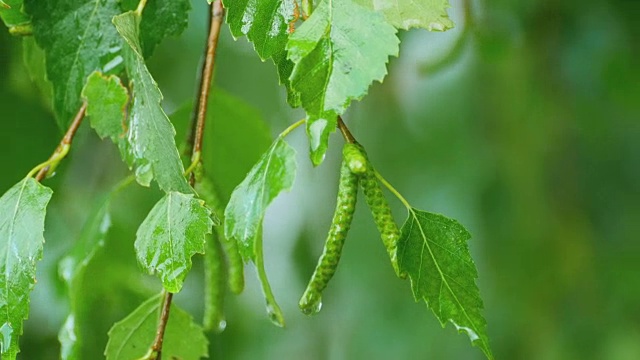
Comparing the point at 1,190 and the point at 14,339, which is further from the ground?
the point at 14,339

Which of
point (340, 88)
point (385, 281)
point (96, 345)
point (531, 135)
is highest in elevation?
point (340, 88)

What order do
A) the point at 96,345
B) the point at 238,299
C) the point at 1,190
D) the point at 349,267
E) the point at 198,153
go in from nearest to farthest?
the point at 198,153 < the point at 1,190 < the point at 96,345 < the point at 238,299 < the point at 349,267

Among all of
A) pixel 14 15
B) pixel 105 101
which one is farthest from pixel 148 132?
pixel 14 15

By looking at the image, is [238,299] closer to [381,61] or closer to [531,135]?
[531,135]

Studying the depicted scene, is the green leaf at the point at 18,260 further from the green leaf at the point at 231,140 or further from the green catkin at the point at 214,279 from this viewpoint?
the green leaf at the point at 231,140

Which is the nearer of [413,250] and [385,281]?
[413,250]

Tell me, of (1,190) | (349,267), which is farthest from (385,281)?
(1,190)
